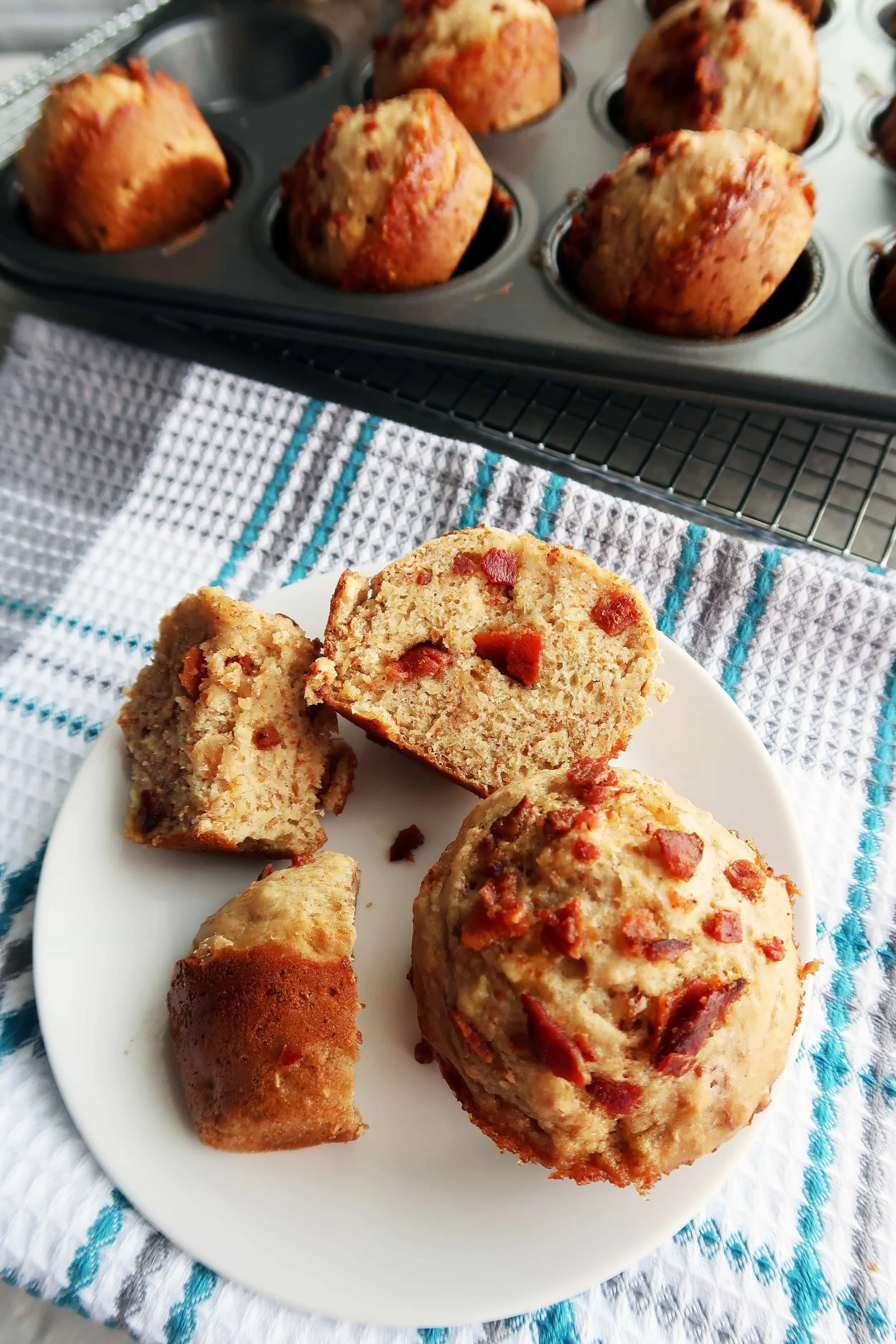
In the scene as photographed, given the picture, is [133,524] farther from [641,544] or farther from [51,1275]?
[51,1275]

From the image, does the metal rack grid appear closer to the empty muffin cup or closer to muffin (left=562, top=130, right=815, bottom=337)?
muffin (left=562, top=130, right=815, bottom=337)

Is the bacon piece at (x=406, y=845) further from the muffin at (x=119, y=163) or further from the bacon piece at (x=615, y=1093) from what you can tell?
the muffin at (x=119, y=163)

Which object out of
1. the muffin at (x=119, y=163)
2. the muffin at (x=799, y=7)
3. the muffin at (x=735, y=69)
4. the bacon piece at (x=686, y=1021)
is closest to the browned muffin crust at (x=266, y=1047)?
the bacon piece at (x=686, y=1021)

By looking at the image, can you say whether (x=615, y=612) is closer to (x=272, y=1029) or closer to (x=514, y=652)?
(x=514, y=652)

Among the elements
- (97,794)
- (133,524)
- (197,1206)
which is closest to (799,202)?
(133,524)

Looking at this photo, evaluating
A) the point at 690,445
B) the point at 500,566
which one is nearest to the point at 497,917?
the point at 500,566
